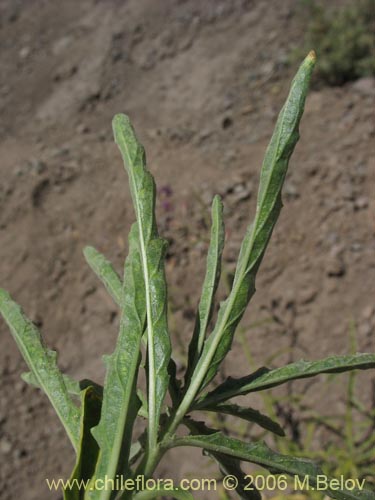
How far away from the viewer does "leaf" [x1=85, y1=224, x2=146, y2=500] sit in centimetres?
81

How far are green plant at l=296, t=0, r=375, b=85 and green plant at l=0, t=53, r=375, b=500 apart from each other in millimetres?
2543

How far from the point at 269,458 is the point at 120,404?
0.70 ft

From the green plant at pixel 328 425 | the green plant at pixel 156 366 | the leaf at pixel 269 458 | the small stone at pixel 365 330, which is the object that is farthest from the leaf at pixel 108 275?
the small stone at pixel 365 330

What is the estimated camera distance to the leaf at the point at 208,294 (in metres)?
0.94

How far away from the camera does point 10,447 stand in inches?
86.7

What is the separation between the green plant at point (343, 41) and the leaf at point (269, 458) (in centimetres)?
274

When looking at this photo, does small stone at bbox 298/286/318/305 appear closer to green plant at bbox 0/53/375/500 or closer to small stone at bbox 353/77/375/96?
small stone at bbox 353/77/375/96

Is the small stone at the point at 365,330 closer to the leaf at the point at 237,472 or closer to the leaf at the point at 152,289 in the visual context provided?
the leaf at the point at 237,472

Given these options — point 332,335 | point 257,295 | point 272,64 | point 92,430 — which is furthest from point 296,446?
point 272,64

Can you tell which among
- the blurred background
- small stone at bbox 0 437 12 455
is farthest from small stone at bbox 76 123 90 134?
small stone at bbox 0 437 12 455

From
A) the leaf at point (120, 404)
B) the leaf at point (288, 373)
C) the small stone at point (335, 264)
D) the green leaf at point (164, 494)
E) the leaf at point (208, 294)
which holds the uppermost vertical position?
the leaf at point (120, 404)

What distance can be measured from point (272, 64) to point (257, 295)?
170cm

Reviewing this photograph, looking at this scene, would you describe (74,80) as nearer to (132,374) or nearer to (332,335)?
(332,335)

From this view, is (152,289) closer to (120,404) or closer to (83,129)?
(120,404)
